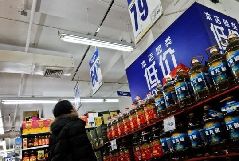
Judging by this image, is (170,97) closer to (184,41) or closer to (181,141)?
(181,141)

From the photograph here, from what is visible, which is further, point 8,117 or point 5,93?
point 8,117

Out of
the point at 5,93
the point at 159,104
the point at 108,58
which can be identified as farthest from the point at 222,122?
the point at 5,93

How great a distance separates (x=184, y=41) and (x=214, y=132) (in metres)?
1.86

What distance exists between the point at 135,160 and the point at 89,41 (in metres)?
3.48

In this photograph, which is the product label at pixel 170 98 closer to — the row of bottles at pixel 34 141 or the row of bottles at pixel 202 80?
the row of bottles at pixel 202 80

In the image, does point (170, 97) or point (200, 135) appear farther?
point (170, 97)

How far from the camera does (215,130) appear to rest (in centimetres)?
185

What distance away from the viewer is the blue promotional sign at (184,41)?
10.2 feet

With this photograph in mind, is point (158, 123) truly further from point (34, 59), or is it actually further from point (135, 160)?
point (34, 59)

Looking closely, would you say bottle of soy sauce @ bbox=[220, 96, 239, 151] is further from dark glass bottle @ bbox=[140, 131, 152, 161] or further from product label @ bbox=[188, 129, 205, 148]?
dark glass bottle @ bbox=[140, 131, 152, 161]

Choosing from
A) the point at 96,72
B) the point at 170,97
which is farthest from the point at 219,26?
the point at 96,72

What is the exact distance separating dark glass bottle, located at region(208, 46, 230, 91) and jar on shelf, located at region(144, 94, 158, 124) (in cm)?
86

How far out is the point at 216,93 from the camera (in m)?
1.85

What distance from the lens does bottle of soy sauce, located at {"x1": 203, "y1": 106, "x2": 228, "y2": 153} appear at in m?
1.82
